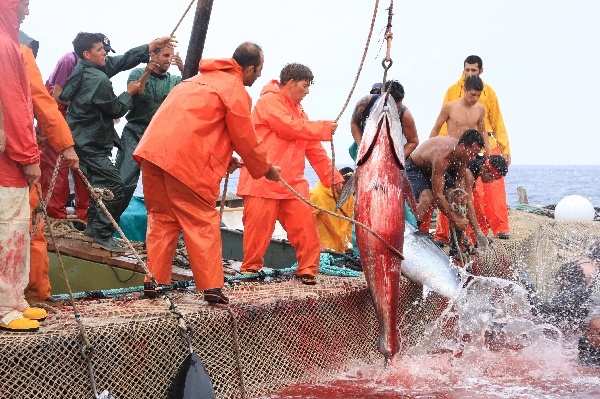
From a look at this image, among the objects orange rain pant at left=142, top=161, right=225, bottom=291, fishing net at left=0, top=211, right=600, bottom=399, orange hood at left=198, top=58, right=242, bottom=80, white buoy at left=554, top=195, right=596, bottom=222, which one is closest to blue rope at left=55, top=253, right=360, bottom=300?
fishing net at left=0, top=211, right=600, bottom=399

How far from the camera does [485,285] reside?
25.1 ft

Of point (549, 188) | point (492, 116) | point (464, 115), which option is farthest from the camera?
point (549, 188)

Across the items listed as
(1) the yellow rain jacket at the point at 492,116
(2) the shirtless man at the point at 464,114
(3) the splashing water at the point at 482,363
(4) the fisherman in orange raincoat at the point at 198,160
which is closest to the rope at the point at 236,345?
(4) the fisherman in orange raincoat at the point at 198,160

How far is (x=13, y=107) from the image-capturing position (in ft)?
13.4

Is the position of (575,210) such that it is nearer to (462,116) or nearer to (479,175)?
(462,116)

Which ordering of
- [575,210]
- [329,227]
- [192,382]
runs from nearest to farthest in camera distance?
[192,382] → [329,227] → [575,210]

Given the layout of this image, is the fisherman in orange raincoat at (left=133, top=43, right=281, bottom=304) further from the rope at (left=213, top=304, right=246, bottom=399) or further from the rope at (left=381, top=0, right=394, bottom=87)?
the rope at (left=381, top=0, right=394, bottom=87)

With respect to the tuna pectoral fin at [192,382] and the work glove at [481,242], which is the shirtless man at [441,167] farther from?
the tuna pectoral fin at [192,382]

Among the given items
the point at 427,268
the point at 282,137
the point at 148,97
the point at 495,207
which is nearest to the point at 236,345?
the point at 427,268

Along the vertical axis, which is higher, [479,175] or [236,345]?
[479,175]

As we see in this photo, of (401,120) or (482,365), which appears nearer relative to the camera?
(482,365)

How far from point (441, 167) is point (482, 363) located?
7.42 feet

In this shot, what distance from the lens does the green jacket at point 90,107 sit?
22.6 feet

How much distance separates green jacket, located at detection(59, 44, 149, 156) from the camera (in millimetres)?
6902
